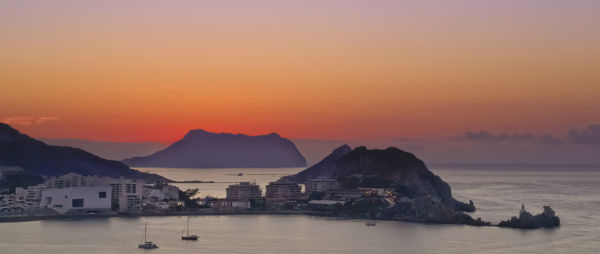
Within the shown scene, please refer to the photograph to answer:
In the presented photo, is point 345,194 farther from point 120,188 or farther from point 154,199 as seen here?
point 120,188

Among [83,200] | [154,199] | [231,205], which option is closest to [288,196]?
[231,205]

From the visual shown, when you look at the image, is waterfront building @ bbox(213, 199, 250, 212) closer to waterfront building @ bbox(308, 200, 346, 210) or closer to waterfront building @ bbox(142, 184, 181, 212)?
waterfront building @ bbox(142, 184, 181, 212)

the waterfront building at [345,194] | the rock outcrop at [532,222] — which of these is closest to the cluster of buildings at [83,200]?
the waterfront building at [345,194]

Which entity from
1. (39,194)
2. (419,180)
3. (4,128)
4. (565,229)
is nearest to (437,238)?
(565,229)

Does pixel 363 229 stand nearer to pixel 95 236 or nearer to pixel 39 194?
pixel 95 236

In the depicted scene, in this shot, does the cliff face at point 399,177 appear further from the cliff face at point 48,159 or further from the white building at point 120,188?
the cliff face at point 48,159

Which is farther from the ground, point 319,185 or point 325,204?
point 319,185

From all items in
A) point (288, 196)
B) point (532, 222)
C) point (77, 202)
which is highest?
point (288, 196)

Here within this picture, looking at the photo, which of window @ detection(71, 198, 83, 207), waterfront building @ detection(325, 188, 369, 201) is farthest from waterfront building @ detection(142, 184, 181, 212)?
waterfront building @ detection(325, 188, 369, 201)
